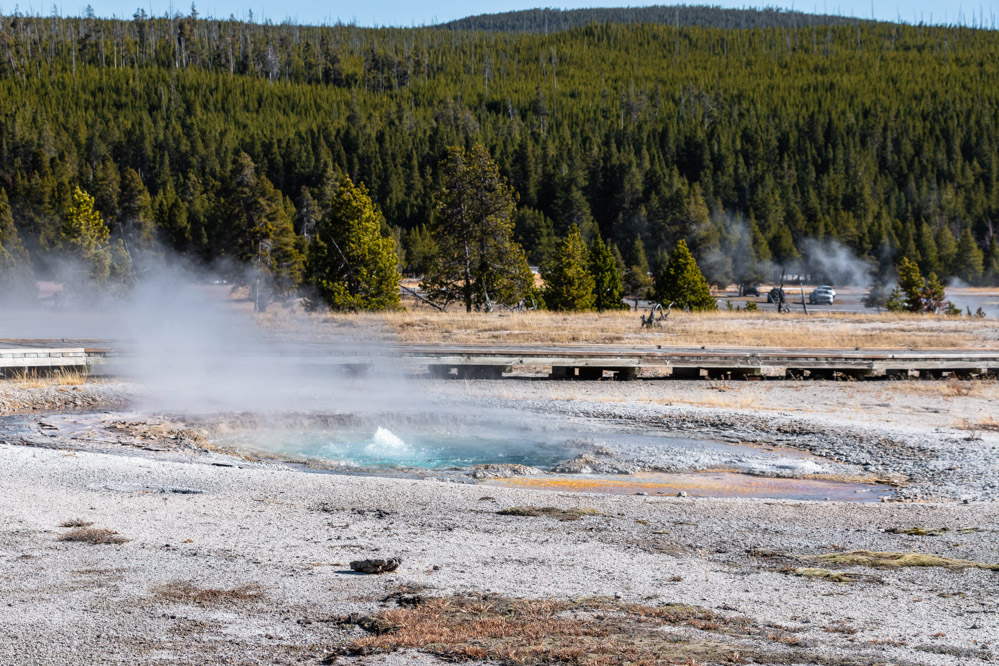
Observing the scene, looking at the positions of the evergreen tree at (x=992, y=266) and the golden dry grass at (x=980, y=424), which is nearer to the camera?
the golden dry grass at (x=980, y=424)

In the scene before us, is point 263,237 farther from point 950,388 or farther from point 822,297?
point 822,297

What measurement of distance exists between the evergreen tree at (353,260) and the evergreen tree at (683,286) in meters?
15.9

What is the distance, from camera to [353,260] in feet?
161

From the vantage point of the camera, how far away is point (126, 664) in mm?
6535

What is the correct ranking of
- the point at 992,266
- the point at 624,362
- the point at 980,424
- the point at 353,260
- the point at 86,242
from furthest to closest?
the point at 992,266, the point at 86,242, the point at 353,260, the point at 624,362, the point at 980,424

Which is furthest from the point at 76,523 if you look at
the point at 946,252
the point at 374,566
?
the point at 946,252

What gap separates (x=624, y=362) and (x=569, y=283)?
2598cm

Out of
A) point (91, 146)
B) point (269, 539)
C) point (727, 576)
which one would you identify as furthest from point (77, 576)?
point (91, 146)

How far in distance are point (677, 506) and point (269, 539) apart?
479 centimetres

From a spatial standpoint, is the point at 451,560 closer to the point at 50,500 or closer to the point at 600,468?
the point at 50,500

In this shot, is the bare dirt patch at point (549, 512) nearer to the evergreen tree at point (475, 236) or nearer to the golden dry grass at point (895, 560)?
the golden dry grass at point (895, 560)

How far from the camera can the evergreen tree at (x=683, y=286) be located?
186ft

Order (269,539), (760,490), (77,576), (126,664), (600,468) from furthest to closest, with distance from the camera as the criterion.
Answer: (600,468) < (760,490) < (269,539) < (77,576) < (126,664)

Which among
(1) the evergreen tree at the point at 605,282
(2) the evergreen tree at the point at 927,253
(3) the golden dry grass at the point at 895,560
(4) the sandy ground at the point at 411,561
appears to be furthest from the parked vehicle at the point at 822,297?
(3) the golden dry grass at the point at 895,560
